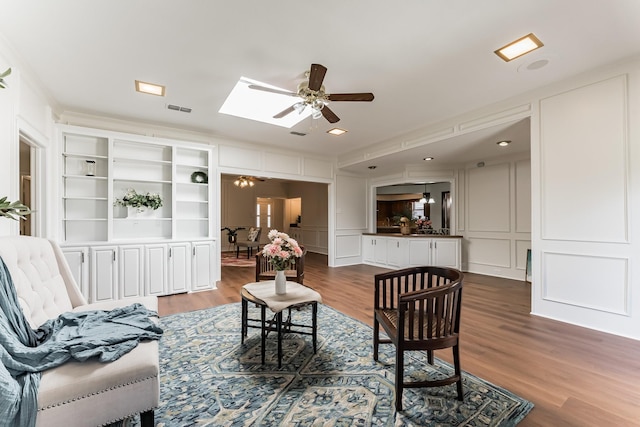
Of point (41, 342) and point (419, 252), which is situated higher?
point (41, 342)

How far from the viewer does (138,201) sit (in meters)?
4.23

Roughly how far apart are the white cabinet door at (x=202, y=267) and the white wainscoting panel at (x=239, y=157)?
5.24ft

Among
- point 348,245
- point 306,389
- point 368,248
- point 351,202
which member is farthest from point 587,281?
point 351,202

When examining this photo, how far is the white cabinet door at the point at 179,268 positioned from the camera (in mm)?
4320

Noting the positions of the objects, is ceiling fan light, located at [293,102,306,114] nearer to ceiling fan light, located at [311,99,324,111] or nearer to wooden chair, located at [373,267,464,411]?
ceiling fan light, located at [311,99,324,111]

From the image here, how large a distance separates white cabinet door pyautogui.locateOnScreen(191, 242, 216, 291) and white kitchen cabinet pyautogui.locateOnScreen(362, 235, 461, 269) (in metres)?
4.03

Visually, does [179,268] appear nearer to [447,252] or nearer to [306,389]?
[306,389]

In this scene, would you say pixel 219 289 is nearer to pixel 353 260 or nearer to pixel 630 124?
pixel 353 260

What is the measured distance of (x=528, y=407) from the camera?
1.71 metres

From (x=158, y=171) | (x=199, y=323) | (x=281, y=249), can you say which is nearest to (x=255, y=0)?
(x=281, y=249)

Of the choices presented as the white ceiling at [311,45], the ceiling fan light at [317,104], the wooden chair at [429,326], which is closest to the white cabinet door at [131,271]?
the white ceiling at [311,45]

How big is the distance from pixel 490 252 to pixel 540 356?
12.5 ft

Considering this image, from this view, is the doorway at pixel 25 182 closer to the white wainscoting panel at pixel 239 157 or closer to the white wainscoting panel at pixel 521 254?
the white wainscoting panel at pixel 239 157

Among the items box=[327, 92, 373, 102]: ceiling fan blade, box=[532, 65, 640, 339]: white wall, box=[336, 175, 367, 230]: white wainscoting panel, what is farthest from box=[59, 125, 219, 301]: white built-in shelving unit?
box=[532, 65, 640, 339]: white wall
